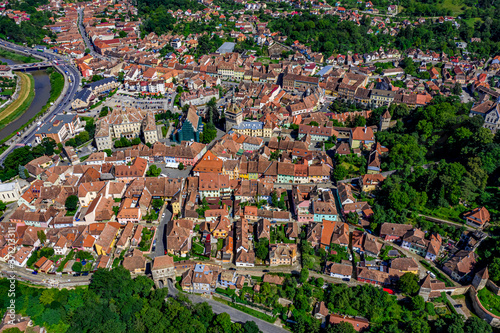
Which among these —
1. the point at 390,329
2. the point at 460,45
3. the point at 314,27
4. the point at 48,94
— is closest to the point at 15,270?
the point at 390,329

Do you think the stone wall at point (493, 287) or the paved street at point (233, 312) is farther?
the stone wall at point (493, 287)

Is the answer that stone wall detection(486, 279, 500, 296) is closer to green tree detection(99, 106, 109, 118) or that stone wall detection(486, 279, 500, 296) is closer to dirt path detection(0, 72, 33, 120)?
green tree detection(99, 106, 109, 118)

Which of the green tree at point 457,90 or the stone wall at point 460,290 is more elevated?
the green tree at point 457,90

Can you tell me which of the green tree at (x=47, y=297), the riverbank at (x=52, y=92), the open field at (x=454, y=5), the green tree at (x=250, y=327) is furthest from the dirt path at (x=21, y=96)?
the open field at (x=454, y=5)

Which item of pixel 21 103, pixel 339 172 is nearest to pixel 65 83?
pixel 21 103

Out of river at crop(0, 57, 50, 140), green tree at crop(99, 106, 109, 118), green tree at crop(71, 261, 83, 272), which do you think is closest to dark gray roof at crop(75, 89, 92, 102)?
green tree at crop(99, 106, 109, 118)

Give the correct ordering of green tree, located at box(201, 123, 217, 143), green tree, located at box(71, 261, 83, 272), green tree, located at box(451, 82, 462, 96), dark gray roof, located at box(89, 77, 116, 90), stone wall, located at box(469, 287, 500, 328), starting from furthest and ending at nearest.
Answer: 1. dark gray roof, located at box(89, 77, 116, 90)
2. green tree, located at box(451, 82, 462, 96)
3. green tree, located at box(201, 123, 217, 143)
4. green tree, located at box(71, 261, 83, 272)
5. stone wall, located at box(469, 287, 500, 328)

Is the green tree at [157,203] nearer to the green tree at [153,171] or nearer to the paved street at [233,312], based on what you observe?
the green tree at [153,171]
